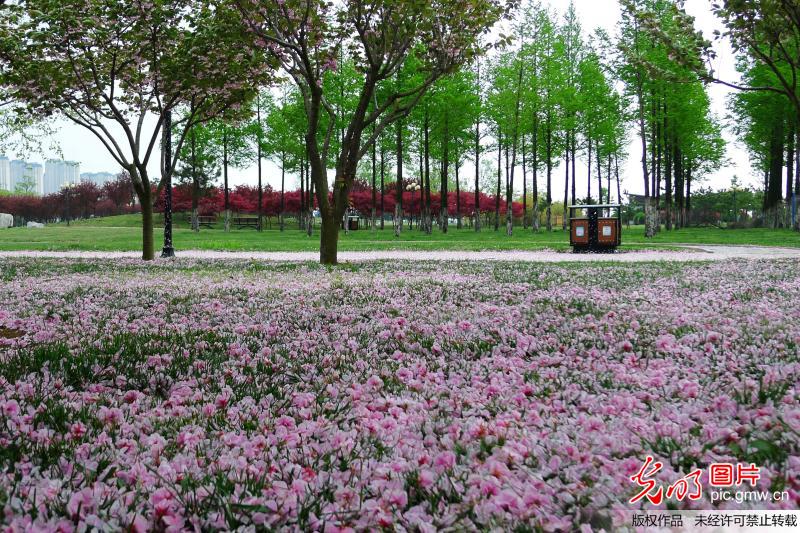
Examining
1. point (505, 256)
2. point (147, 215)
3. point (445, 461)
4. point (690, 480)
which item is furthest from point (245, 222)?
point (690, 480)

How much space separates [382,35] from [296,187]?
58.4 meters

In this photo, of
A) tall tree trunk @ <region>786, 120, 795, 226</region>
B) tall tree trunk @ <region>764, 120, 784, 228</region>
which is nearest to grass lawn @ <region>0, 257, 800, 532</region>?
tall tree trunk @ <region>786, 120, 795, 226</region>

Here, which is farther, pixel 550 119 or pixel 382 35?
pixel 550 119

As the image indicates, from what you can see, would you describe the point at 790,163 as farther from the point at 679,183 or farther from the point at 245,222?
the point at 245,222

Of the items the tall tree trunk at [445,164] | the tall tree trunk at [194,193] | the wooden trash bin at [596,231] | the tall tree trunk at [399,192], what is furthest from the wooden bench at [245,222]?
the wooden trash bin at [596,231]

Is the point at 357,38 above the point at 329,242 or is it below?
above

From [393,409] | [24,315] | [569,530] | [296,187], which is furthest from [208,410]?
[296,187]

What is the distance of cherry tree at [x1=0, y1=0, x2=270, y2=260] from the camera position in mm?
13695

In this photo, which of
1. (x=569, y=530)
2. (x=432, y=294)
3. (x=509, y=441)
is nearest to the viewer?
(x=569, y=530)

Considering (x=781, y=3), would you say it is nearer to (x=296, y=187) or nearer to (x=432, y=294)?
(x=432, y=294)

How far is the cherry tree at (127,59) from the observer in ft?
44.9

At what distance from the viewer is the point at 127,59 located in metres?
15.5

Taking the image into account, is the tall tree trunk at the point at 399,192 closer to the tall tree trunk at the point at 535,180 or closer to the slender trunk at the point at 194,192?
the tall tree trunk at the point at 535,180

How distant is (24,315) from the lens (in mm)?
7043
